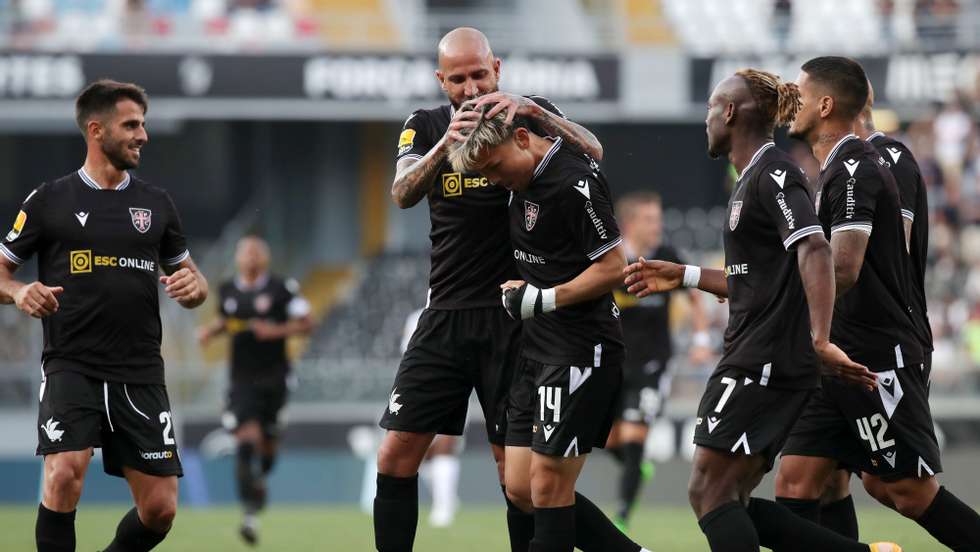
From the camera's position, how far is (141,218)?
7.26 meters

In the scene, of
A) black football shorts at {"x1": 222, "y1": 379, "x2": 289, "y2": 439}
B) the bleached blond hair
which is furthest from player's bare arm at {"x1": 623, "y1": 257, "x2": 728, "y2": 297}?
black football shorts at {"x1": 222, "y1": 379, "x2": 289, "y2": 439}

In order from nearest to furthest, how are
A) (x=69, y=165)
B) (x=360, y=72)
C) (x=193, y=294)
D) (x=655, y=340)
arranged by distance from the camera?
(x=193, y=294) → (x=655, y=340) → (x=360, y=72) → (x=69, y=165)

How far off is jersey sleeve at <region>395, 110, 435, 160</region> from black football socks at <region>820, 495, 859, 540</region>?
261 centimetres

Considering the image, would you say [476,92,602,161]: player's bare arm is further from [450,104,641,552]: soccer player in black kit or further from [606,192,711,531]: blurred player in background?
[606,192,711,531]: blurred player in background

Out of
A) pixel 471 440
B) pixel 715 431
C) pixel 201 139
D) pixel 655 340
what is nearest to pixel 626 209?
pixel 655 340

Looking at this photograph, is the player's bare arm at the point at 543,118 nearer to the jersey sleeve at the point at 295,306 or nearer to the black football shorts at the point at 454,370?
the black football shorts at the point at 454,370

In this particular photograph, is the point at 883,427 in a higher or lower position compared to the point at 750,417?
lower

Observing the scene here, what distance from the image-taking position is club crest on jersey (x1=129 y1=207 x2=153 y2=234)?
7.23m

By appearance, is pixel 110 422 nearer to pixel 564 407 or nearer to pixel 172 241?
pixel 172 241

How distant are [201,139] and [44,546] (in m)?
17.6

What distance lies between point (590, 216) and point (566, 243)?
0.60 ft

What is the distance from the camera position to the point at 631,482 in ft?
37.2

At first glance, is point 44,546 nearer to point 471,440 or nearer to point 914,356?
point 914,356

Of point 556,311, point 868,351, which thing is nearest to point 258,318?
point 556,311
